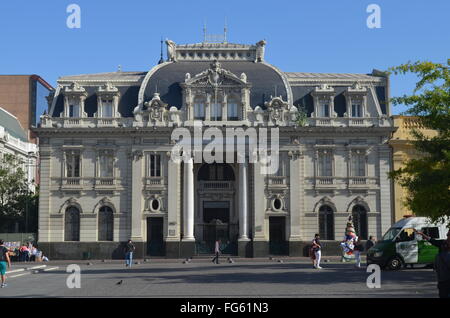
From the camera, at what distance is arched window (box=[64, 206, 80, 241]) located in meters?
54.3

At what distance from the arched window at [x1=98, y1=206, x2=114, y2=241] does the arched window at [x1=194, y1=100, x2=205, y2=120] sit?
10.8 meters

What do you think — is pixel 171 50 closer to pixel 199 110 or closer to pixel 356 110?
pixel 199 110

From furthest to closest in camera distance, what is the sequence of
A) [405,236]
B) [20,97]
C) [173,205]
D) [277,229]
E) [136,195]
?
1. [20,97]
2. [277,229]
3. [136,195]
4. [173,205]
5. [405,236]

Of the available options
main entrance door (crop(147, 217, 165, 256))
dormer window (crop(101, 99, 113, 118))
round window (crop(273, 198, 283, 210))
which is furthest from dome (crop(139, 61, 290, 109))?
main entrance door (crop(147, 217, 165, 256))

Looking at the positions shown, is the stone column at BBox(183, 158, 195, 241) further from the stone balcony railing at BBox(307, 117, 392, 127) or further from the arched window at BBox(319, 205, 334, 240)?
the stone balcony railing at BBox(307, 117, 392, 127)

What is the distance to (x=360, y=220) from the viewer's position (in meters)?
54.6

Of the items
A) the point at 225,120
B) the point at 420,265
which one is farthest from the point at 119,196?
the point at 420,265

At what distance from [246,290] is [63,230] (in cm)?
3430

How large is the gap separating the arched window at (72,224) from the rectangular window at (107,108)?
8346 millimetres

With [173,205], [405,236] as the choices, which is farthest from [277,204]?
[405,236]

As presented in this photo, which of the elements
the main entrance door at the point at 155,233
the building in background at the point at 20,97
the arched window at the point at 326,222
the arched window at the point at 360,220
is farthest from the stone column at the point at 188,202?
the building in background at the point at 20,97

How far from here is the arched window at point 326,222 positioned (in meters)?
54.3

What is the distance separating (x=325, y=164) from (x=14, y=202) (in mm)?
29386
